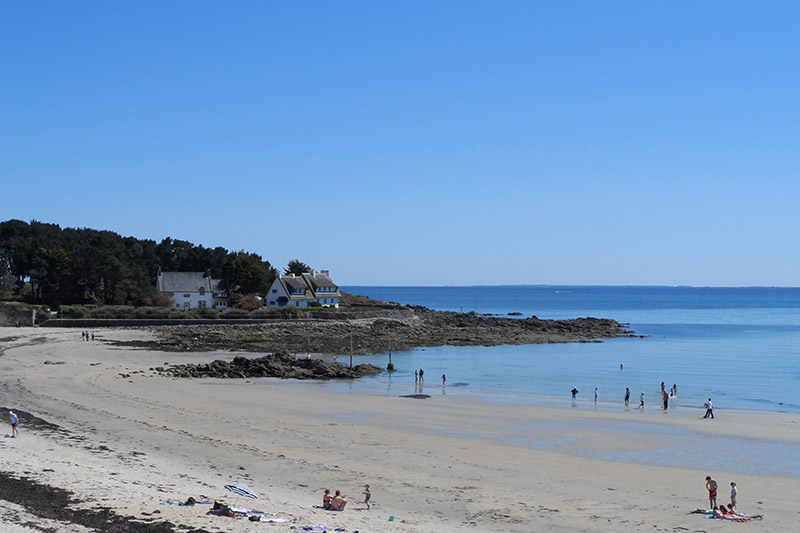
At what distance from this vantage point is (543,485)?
19.3 m

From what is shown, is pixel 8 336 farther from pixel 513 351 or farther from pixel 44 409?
pixel 513 351

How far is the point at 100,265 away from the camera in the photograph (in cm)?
7688

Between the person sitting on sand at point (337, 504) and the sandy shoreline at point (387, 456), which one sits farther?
the sandy shoreline at point (387, 456)

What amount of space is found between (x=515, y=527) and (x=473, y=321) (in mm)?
72888

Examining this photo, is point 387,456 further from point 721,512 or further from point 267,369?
point 267,369

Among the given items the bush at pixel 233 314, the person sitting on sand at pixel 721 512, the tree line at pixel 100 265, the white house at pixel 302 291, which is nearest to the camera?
the person sitting on sand at pixel 721 512

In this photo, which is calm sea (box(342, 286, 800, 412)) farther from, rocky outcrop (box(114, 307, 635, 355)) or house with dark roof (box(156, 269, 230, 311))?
house with dark roof (box(156, 269, 230, 311))

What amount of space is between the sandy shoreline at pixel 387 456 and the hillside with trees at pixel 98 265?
42343 millimetres

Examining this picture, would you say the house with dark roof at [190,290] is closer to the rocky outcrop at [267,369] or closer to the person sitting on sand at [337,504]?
the rocky outcrop at [267,369]

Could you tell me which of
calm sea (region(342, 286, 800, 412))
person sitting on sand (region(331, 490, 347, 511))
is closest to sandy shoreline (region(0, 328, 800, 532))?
person sitting on sand (region(331, 490, 347, 511))

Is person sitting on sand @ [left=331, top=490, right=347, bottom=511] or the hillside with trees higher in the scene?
the hillside with trees

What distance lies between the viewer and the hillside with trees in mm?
77312

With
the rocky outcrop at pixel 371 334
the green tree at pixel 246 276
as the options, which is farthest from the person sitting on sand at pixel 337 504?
the green tree at pixel 246 276

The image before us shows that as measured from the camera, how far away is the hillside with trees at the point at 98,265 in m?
77.3
